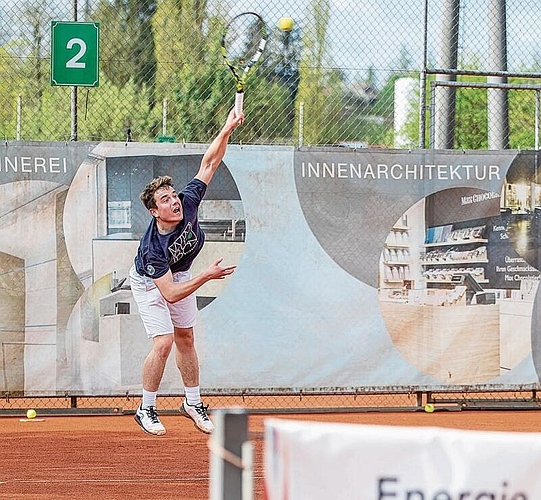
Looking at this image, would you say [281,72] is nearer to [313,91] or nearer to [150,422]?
[313,91]

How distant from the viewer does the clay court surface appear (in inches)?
260

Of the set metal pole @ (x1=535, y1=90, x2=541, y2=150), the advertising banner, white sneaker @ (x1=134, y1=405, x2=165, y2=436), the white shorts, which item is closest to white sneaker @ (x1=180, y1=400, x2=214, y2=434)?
white sneaker @ (x1=134, y1=405, x2=165, y2=436)

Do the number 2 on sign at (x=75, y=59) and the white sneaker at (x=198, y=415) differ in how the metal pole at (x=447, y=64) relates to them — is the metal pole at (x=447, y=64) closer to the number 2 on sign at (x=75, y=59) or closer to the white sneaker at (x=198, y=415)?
the number 2 on sign at (x=75, y=59)

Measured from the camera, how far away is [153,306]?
7328 millimetres

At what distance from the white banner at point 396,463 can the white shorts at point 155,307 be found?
480cm

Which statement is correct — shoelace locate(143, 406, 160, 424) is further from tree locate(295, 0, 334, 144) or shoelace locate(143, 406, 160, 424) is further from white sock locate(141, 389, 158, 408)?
tree locate(295, 0, 334, 144)

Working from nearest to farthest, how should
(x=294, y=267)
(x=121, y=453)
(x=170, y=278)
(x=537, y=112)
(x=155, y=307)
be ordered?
1. (x=170, y=278)
2. (x=155, y=307)
3. (x=121, y=453)
4. (x=294, y=267)
5. (x=537, y=112)

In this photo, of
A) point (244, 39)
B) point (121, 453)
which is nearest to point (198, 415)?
point (121, 453)

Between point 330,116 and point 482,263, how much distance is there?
3.07 metres

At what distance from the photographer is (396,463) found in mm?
2539

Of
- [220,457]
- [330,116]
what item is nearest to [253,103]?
[330,116]

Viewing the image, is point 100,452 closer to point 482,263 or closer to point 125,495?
point 125,495

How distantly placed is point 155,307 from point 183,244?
0.46 meters

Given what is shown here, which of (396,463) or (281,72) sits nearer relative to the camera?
(396,463)
